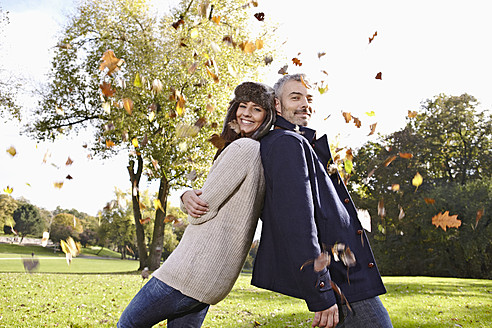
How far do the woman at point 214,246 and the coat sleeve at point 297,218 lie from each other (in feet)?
0.48

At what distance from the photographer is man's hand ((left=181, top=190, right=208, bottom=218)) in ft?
6.58

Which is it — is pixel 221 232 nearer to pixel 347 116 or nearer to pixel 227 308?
pixel 347 116

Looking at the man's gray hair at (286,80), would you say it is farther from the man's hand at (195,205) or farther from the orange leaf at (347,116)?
the orange leaf at (347,116)

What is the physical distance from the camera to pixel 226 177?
2.03 meters

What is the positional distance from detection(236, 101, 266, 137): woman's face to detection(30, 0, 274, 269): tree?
13015 millimetres

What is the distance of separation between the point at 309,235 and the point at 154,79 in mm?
15204

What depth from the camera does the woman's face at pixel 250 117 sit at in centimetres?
236

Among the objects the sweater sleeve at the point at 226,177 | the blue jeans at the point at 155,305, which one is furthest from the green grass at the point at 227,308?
the sweater sleeve at the point at 226,177

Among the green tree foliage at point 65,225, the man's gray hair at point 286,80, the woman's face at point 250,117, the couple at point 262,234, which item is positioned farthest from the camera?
the green tree foliage at point 65,225

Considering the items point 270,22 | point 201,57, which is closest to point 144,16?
point 201,57

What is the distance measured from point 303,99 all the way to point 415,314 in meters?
7.99

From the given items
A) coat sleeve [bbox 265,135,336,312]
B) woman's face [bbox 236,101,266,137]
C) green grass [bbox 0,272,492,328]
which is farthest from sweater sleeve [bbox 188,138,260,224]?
green grass [bbox 0,272,492,328]

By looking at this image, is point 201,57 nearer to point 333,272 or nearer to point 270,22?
point 270,22

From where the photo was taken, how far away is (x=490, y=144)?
29.4 m
